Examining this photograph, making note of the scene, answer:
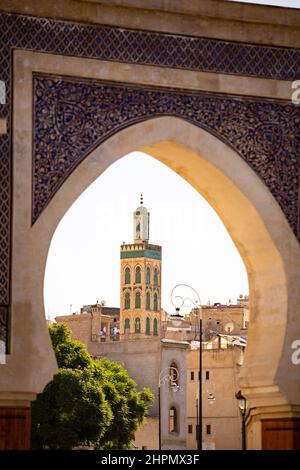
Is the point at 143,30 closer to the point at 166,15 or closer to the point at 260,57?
the point at 166,15

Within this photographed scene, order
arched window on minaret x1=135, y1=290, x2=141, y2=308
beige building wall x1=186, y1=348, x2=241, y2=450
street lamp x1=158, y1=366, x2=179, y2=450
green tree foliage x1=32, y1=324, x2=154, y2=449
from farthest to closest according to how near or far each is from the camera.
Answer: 1. arched window on minaret x1=135, y1=290, x2=141, y2=308
2. beige building wall x1=186, y1=348, x2=241, y2=450
3. street lamp x1=158, y1=366, x2=179, y2=450
4. green tree foliage x1=32, y1=324, x2=154, y2=449

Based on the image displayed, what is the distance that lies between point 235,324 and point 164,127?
42.8 m

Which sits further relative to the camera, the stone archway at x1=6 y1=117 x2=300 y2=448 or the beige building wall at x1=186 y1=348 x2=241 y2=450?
the beige building wall at x1=186 y1=348 x2=241 y2=450

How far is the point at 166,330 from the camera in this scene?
51.6 meters

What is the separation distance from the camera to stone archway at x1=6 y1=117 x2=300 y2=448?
31.9ft

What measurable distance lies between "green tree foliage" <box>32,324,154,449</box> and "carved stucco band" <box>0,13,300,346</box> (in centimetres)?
1335

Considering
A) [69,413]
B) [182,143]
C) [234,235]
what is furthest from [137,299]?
[182,143]

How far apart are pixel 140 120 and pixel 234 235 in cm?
115

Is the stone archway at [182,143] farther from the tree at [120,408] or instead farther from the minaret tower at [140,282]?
the minaret tower at [140,282]

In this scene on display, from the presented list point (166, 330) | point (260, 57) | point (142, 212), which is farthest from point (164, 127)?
point (142, 212)

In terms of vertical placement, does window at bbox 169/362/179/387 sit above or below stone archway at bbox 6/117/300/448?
above

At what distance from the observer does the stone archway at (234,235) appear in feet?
31.9

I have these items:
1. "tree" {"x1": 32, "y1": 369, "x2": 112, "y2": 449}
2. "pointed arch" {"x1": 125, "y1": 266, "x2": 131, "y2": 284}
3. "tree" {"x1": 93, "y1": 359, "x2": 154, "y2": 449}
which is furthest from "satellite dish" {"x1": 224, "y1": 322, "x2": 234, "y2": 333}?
"tree" {"x1": 32, "y1": 369, "x2": 112, "y2": 449}

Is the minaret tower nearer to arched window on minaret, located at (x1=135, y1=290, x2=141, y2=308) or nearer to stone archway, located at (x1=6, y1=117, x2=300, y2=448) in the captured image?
arched window on minaret, located at (x1=135, y1=290, x2=141, y2=308)
